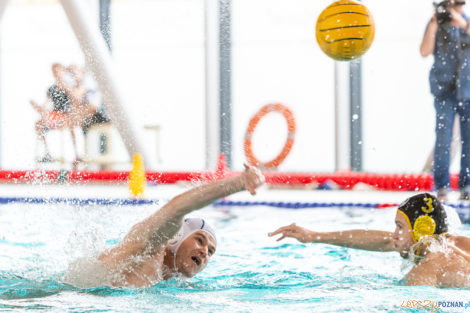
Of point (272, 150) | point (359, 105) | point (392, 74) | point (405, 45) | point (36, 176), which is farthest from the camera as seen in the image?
point (405, 45)

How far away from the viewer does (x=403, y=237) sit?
2617 millimetres

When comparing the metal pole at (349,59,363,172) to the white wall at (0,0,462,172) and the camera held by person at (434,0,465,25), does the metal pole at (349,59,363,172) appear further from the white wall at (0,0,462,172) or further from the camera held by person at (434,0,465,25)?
the camera held by person at (434,0,465,25)

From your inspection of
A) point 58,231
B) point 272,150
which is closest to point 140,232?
point 58,231

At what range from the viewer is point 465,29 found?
5133mm

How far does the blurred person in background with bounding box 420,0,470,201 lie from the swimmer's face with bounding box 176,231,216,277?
2896 millimetres

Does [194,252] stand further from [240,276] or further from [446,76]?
[446,76]

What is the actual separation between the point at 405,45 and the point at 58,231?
9.14 meters

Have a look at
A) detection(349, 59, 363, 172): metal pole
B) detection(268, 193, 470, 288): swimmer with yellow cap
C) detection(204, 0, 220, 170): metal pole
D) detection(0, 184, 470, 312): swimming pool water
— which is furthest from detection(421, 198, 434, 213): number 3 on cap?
detection(349, 59, 363, 172): metal pole

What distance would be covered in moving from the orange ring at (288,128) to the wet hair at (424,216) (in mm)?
4265

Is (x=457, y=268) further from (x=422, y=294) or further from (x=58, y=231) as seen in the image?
(x=58, y=231)

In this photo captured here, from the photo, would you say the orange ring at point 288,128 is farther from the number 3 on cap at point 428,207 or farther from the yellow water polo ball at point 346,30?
the number 3 on cap at point 428,207

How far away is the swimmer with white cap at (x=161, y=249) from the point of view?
7.32 ft

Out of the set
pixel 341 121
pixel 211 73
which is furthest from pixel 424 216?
pixel 211 73

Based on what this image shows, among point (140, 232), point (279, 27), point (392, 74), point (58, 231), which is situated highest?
point (279, 27)
